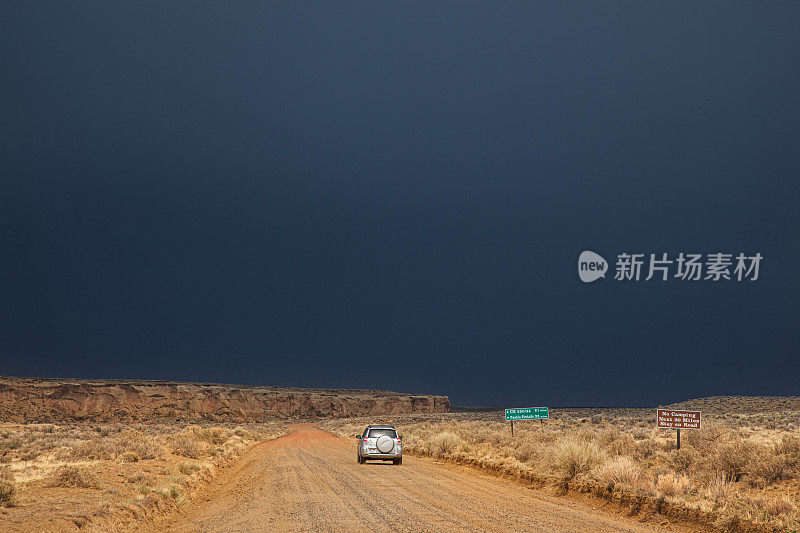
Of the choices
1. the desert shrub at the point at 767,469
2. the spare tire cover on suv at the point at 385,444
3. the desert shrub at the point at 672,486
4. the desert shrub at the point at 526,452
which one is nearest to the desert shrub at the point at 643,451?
the desert shrub at the point at 526,452

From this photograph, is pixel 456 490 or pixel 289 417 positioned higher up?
Result: pixel 456 490

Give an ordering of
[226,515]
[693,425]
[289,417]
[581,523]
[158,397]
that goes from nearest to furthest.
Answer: [581,523] < [226,515] < [693,425] < [158,397] < [289,417]

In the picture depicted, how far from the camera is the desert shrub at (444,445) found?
97.3ft

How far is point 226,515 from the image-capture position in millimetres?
12289

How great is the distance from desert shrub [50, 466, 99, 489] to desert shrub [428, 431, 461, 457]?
58.3 feet

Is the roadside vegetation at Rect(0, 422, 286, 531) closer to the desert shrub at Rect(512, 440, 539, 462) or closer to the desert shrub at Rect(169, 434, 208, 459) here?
the desert shrub at Rect(169, 434, 208, 459)

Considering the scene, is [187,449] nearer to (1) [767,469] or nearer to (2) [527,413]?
(2) [527,413]

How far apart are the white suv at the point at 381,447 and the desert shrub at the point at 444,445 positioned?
4.98 metres

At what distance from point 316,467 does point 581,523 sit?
1441 centimetres

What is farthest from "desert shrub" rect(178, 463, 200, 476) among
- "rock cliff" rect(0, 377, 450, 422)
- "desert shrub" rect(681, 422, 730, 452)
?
"rock cliff" rect(0, 377, 450, 422)

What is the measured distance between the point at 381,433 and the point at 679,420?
1193 cm

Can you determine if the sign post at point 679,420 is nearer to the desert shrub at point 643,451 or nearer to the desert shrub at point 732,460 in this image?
the desert shrub at point 643,451

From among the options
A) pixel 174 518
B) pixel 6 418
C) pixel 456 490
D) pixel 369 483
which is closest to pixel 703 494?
pixel 456 490

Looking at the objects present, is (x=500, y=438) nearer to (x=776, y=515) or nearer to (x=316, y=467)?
(x=316, y=467)
